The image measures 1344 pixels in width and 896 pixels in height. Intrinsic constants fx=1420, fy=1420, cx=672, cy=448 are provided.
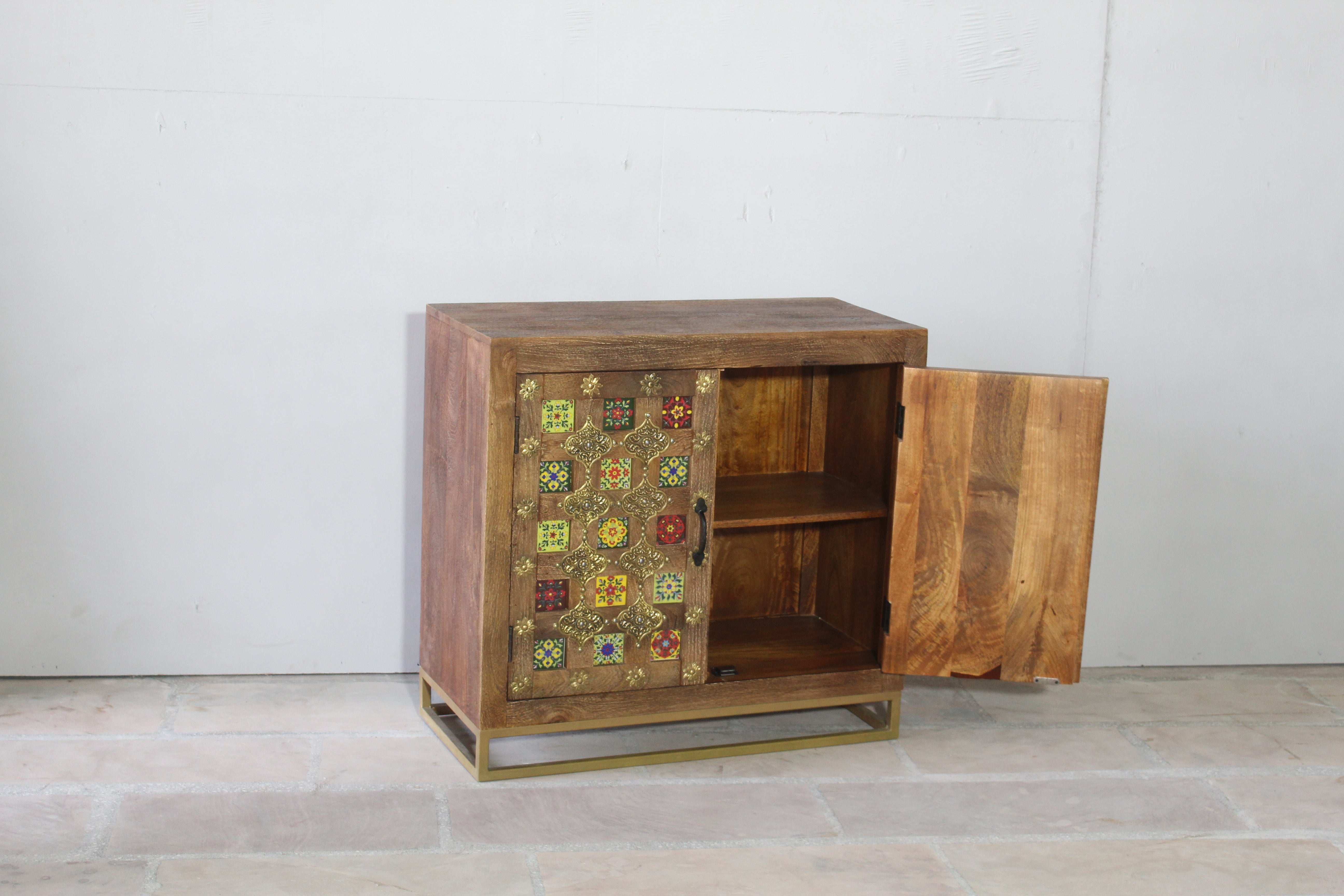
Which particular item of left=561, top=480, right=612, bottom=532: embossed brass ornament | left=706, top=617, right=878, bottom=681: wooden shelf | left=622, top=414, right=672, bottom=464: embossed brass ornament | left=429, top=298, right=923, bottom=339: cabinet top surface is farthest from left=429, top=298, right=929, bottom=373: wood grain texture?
left=706, top=617, right=878, bottom=681: wooden shelf

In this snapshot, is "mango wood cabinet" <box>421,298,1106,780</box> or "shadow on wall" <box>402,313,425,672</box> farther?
"shadow on wall" <box>402,313,425,672</box>

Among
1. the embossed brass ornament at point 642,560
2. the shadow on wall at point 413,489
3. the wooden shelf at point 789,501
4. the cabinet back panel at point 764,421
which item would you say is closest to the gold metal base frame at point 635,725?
A: the shadow on wall at point 413,489

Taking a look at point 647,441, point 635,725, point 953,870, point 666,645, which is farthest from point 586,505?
point 953,870

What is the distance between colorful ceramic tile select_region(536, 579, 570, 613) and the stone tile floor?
16.7 inches

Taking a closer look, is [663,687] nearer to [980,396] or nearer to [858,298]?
[980,396]

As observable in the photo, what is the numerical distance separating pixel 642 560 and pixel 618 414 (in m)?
0.36

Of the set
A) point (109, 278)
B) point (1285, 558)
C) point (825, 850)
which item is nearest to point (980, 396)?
point (825, 850)

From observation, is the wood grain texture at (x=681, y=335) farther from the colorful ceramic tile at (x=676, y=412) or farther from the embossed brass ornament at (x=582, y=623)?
the embossed brass ornament at (x=582, y=623)

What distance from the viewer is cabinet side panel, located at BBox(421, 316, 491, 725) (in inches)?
126

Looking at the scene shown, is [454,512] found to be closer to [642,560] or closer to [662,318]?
[642,560]

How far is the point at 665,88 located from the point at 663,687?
1.61 meters

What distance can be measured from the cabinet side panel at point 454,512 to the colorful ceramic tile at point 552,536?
13 centimetres

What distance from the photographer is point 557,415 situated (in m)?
3.17

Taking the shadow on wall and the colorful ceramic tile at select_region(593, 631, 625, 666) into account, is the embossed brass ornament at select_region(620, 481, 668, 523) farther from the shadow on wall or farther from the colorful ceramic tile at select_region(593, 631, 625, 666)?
the shadow on wall
